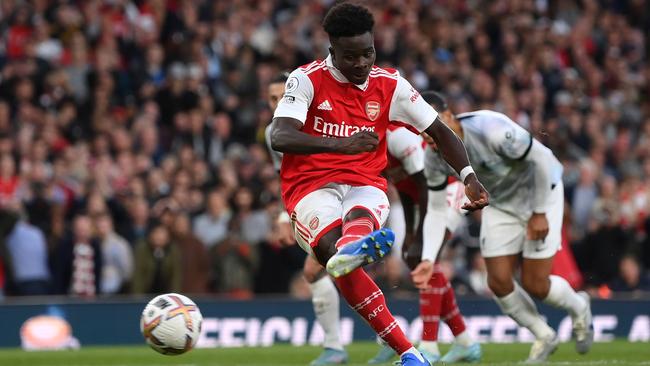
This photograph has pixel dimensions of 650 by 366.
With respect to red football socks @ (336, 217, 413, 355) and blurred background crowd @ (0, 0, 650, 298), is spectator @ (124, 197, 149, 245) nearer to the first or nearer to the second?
blurred background crowd @ (0, 0, 650, 298)

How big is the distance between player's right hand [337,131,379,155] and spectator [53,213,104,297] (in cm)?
898

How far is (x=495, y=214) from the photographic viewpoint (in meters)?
12.4

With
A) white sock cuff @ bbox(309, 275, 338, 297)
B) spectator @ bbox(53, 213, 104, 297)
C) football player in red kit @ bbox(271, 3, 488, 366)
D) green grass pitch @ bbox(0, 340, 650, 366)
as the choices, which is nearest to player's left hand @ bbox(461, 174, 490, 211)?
football player in red kit @ bbox(271, 3, 488, 366)

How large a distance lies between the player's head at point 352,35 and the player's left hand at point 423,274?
8.21 feet

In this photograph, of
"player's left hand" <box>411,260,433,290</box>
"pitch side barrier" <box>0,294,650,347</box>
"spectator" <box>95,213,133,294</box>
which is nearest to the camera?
"player's left hand" <box>411,260,433,290</box>

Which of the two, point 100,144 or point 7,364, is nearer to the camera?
point 7,364

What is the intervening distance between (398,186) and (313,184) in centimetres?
293

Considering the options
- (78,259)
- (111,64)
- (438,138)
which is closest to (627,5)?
(111,64)

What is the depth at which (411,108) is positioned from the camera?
964cm

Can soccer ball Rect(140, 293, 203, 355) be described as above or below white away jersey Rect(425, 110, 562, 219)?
below

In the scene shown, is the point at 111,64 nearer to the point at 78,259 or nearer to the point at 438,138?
the point at 78,259

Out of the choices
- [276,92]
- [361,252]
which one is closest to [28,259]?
[276,92]

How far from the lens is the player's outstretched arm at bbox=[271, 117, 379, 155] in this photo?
886 centimetres

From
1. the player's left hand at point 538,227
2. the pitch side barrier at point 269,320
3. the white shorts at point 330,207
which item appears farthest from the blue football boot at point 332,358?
the pitch side barrier at point 269,320
